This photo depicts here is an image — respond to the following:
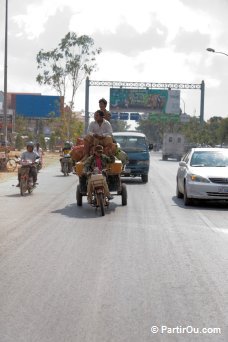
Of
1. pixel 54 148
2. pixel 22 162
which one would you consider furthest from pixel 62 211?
pixel 54 148

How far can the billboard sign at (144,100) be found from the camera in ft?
243

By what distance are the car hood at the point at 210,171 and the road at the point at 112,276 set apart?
1648mm

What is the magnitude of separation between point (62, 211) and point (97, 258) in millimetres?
5920

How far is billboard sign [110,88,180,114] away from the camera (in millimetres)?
74000

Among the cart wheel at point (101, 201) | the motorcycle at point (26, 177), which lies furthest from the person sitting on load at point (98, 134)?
the motorcycle at point (26, 177)

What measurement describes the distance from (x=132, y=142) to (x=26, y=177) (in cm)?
770

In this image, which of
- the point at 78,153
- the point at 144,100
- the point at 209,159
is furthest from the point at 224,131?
the point at 78,153

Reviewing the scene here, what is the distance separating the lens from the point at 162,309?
19.7ft

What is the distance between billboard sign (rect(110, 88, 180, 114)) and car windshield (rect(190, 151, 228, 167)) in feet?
185

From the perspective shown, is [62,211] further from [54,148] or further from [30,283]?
[54,148]

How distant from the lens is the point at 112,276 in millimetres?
7480

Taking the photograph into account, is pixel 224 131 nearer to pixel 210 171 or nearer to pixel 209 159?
pixel 209 159

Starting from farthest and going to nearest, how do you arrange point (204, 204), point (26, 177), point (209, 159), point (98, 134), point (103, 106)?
point (26, 177) < point (209, 159) < point (204, 204) < point (103, 106) < point (98, 134)

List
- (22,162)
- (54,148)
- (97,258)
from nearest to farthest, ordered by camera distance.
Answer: (97,258) → (22,162) → (54,148)
